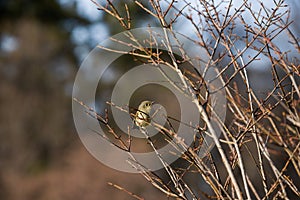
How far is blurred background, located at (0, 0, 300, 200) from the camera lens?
14328 millimetres

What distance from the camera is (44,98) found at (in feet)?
51.2

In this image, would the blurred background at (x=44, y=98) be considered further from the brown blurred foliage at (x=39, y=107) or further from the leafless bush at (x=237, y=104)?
the leafless bush at (x=237, y=104)

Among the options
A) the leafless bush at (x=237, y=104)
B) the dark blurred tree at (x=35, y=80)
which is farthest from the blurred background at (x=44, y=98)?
the leafless bush at (x=237, y=104)

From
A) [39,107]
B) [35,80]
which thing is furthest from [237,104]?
[35,80]

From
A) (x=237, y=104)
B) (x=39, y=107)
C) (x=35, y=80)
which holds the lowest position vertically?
(x=39, y=107)

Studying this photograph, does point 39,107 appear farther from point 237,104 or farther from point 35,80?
point 237,104

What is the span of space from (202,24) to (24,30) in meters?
14.3

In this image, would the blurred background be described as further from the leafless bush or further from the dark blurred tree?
the leafless bush

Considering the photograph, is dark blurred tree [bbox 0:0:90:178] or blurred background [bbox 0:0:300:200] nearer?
blurred background [bbox 0:0:300:200]

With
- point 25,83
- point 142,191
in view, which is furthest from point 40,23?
point 142,191

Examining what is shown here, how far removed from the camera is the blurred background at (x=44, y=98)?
564 inches

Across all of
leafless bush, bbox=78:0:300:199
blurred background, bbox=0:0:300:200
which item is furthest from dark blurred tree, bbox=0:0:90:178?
leafless bush, bbox=78:0:300:199

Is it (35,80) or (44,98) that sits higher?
(35,80)

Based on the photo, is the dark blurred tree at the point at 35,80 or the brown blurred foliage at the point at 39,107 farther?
the dark blurred tree at the point at 35,80
